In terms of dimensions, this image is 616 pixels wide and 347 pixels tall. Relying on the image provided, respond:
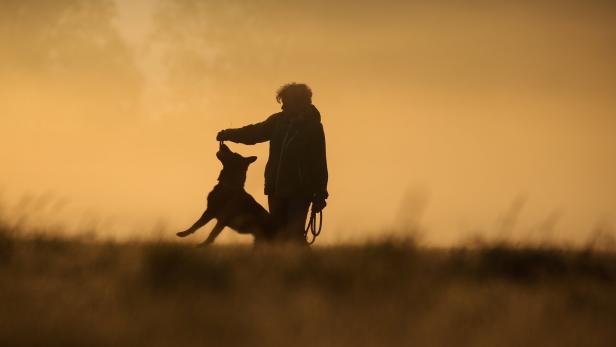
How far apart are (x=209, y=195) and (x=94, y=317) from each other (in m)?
5.51

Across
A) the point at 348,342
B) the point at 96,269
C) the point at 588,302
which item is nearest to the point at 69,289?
the point at 96,269

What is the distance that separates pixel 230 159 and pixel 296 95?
1.09 m

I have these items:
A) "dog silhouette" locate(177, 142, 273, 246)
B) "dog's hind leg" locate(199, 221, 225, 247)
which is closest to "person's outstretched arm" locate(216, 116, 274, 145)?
"dog silhouette" locate(177, 142, 273, 246)

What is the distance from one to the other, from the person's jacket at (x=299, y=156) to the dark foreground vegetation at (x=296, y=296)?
6.87 feet

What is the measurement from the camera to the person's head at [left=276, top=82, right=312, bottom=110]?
11367mm

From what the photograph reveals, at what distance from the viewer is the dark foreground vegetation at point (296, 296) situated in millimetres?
5570

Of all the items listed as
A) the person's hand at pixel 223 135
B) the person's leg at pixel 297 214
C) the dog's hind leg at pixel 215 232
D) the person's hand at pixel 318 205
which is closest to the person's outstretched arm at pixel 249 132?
the person's hand at pixel 223 135

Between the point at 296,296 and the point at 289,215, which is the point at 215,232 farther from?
the point at 296,296

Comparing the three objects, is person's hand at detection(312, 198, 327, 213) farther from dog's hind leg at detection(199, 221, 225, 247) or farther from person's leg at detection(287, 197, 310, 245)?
dog's hind leg at detection(199, 221, 225, 247)

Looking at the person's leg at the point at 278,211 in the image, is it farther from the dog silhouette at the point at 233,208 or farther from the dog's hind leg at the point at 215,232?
the dog's hind leg at the point at 215,232

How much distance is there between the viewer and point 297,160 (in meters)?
11.4

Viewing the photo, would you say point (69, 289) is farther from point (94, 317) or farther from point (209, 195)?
point (209, 195)

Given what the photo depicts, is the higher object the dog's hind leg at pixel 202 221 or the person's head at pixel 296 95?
the person's head at pixel 296 95

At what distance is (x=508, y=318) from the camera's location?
6445 millimetres
